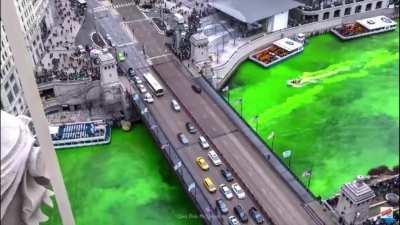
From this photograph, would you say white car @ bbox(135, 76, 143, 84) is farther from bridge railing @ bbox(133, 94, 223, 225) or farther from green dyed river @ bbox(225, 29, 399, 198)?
green dyed river @ bbox(225, 29, 399, 198)

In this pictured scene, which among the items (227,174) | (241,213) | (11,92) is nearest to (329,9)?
(227,174)

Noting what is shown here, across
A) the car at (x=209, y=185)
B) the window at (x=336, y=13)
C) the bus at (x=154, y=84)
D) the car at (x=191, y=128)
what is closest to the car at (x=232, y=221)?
the car at (x=209, y=185)

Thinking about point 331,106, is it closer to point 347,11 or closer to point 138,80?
point 138,80

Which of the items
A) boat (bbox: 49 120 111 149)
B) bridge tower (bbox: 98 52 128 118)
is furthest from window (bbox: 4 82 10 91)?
bridge tower (bbox: 98 52 128 118)

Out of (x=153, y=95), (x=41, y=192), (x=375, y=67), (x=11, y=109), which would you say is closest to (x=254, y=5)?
(x=375, y=67)

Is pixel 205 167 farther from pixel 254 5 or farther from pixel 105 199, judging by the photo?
pixel 254 5

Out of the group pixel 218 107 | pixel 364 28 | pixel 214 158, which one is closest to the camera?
pixel 214 158
